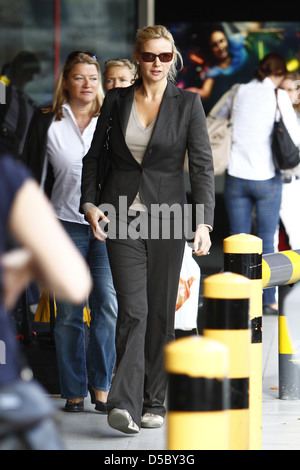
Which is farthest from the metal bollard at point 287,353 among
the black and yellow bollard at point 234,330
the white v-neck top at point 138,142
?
the black and yellow bollard at point 234,330

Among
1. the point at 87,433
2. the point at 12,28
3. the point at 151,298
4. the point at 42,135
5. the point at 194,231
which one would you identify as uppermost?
the point at 12,28

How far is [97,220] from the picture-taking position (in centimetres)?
482

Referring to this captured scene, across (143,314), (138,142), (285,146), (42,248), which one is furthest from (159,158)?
(285,146)

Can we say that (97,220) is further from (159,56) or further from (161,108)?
(159,56)

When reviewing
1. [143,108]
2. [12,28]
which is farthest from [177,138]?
[12,28]

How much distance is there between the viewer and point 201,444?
2.68 meters

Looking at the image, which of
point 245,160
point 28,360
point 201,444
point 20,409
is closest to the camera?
point 20,409

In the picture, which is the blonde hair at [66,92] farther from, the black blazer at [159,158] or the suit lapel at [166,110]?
the suit lapel at [166,110]

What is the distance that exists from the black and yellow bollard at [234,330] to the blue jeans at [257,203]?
4.70 meters

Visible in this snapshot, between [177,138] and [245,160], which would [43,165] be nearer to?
[177,138]

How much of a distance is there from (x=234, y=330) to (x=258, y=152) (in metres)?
4.75

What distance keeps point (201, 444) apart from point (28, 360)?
3.34 metres

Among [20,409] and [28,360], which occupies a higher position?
[20,409]

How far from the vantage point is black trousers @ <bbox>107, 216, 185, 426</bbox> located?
4824mm
